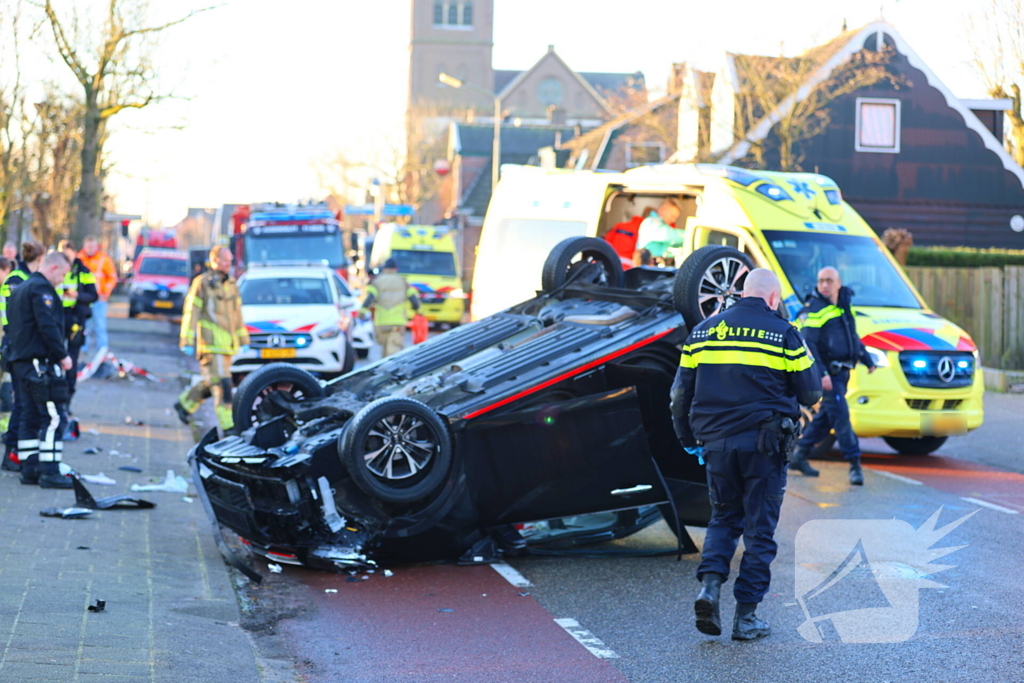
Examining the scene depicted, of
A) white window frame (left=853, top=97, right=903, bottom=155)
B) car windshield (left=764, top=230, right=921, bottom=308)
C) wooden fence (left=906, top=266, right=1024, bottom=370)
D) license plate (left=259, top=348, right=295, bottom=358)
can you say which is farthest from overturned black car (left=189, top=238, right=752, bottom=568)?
white window frame (left=853, top=97, right=903, bottom=155)

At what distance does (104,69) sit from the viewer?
963 inches

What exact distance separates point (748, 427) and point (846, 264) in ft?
22.4

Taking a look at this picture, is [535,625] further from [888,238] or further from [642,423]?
[888,238]

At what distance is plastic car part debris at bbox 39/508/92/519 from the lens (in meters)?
8.52

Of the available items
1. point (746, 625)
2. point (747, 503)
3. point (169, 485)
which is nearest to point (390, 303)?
point (169, 485)

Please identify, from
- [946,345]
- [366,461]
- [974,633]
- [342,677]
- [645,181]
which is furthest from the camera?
[645,181]

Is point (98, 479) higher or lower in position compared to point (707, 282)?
lower

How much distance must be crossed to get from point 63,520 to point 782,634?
490 cm

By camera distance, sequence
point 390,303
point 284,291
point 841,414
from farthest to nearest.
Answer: point 284,291, point 390,303, point 841,414

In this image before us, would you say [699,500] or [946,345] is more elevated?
[946,345]

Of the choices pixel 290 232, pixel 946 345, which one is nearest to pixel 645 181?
pixel 946 345

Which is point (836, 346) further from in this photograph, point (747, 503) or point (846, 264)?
point (747, 503)

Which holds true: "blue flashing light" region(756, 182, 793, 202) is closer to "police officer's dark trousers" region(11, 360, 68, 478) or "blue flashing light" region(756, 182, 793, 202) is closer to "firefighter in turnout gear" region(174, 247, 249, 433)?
"firefighter in turnout gear" region(174, 247, 249, 433)

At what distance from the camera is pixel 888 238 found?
1966 cm
